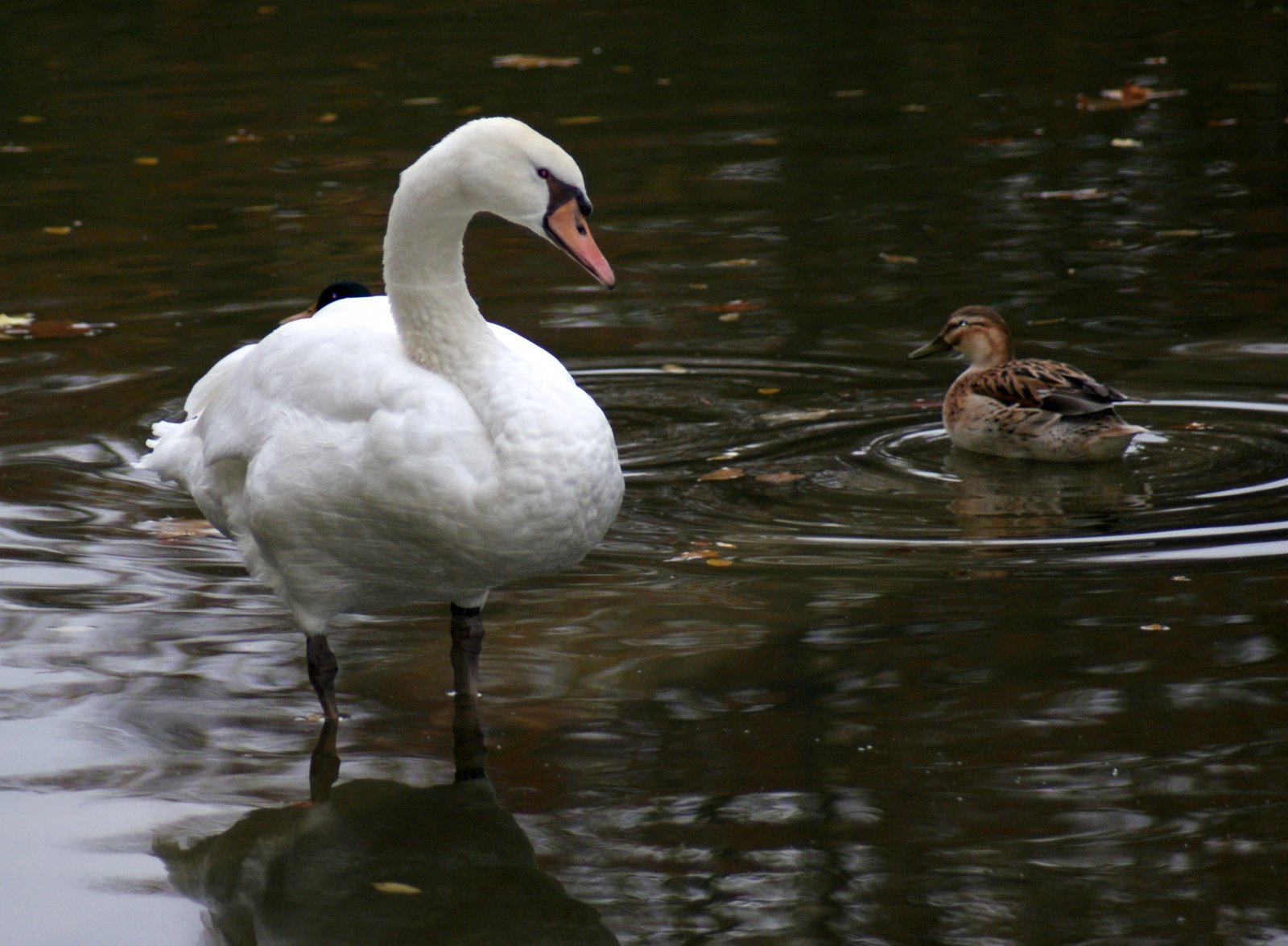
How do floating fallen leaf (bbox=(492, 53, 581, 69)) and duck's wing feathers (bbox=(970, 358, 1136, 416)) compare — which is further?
floating fallen leaf (bbox=(492, 53, 581, 69))

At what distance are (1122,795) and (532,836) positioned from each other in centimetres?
141

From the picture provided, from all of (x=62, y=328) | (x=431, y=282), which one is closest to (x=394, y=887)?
(x=431, y=282)

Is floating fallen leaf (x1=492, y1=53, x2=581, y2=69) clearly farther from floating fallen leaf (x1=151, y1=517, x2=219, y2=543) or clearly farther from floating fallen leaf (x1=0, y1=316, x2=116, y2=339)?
floating fallen leaf (x1=151, y1=517, x2=219, y2=543)

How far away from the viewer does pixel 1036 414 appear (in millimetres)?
6969

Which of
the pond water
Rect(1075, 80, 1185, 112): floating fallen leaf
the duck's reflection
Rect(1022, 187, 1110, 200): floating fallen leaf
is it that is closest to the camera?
the pond water

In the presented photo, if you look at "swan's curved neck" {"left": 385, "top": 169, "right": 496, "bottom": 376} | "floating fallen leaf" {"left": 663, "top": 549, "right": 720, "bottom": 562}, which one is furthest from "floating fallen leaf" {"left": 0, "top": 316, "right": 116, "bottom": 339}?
"swan's curved neck" {"left": 385, "top": 169, "right": 496, "bottom": 376}

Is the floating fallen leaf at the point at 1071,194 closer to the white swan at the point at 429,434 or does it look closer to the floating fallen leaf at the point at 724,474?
the floating fallen leaf at the point at 724,474

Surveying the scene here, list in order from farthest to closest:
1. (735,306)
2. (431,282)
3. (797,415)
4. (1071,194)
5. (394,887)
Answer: (1071,194)
(735,306)
(797,415)
(431,282)
(394,887)

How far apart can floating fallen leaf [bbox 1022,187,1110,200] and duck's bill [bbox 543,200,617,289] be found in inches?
272

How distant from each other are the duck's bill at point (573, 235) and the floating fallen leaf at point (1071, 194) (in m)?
6.91

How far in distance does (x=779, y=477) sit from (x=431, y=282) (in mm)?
2499

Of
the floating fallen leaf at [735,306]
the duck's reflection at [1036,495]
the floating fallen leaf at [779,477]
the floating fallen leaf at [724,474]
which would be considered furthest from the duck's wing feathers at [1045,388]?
the floating fallen leaf at [735,306]

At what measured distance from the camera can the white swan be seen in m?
4.16

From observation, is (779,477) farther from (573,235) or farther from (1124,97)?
(1124,97)
